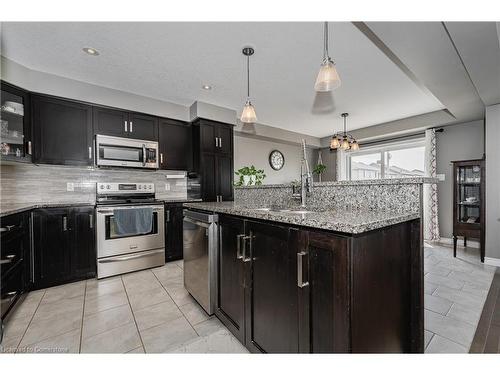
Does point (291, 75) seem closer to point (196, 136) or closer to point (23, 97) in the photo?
point (196, 136)

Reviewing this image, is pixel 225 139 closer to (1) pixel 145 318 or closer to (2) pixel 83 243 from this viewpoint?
(2) pixel 83 243

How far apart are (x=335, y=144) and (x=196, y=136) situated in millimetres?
2486

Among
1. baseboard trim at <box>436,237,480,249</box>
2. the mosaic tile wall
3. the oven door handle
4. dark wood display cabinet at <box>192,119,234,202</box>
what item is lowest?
baseboard trim at <box>436,237,480,249</box>

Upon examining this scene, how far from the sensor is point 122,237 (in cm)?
285

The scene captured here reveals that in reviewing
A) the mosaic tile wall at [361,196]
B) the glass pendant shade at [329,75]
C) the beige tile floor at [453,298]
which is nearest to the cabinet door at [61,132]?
the mosaic tile wall at [361,196]

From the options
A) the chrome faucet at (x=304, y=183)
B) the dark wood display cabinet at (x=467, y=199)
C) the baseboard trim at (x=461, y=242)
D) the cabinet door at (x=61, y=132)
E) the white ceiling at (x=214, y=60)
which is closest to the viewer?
the chrome faucet at (x=304, y=183)

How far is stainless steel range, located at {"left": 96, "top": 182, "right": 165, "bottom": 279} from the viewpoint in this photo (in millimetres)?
2725

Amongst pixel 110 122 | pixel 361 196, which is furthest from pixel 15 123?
pixel 361 196

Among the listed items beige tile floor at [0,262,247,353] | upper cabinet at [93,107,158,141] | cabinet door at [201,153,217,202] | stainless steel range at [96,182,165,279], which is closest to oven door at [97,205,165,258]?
stainless steel range at [96,182,165,279]

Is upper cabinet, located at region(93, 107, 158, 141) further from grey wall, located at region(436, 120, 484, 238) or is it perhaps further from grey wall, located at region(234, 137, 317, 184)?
grey wall, located at region(436, 120, 484, 238)

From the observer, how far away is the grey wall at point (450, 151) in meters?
4.09

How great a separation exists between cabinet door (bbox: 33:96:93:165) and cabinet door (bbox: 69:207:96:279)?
2.32ft

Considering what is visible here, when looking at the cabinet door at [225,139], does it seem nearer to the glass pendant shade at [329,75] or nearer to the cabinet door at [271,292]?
the glass pendant shade at [329,75]
